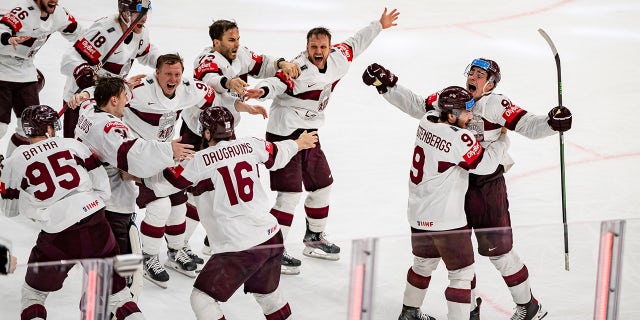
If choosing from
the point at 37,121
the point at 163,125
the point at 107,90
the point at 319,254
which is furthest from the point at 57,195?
the point at 319,254

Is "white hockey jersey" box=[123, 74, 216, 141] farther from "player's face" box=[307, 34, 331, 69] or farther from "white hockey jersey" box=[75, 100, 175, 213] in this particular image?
"player's face" box=[307, 34, 331, 69]

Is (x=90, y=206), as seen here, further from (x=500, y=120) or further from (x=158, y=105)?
(x=500, y=120)

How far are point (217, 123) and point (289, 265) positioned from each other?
0.79 metres

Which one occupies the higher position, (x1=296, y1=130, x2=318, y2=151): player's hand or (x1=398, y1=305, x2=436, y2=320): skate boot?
(x1=296, y1=130, x2=318, y2=151): player's hand

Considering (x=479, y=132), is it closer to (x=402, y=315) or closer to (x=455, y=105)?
(x=455, y=105)

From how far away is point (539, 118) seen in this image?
5273mm

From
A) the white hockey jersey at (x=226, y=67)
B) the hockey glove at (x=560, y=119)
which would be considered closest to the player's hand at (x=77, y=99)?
the white hockey jersey at (x=226, y=67)

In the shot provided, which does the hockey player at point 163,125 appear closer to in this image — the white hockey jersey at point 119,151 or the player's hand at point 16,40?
the white hockey jersey at point 119,151

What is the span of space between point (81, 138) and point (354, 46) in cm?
196

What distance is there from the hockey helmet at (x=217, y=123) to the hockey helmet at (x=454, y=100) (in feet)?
3.23

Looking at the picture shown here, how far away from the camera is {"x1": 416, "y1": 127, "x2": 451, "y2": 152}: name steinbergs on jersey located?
4.90 meters

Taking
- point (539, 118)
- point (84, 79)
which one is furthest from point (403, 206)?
point (84, 79)

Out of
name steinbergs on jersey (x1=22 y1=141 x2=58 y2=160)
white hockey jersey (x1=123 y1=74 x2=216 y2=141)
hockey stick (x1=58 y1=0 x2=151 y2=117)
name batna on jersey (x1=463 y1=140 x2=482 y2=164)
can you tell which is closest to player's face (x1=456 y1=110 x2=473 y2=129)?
name batna on jersey (x1=463 y1=140 x2=482 y2=164)

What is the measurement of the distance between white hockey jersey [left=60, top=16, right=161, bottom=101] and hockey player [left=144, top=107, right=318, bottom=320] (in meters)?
1.53
